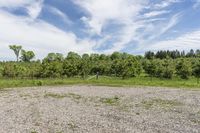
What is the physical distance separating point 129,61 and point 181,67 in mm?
17743

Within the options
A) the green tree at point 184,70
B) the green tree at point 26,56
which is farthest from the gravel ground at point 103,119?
the green tree at point 26,56

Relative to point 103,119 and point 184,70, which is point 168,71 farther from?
point 103,119

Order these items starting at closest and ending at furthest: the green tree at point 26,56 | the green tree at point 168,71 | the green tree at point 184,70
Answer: the green tree at point 184,70 → the green tree at point 168,71 → the green tree at point 26,56

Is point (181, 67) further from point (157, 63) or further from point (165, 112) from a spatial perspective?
point (165, 112)

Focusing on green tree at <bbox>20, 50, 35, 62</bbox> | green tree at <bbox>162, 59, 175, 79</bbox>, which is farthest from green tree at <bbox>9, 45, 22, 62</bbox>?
green tree at <bbox>162, 59, 175, 79</bbox>

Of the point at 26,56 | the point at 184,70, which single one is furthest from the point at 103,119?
the point at 26,56

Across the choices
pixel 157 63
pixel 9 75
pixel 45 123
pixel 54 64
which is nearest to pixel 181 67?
pixel 157 63

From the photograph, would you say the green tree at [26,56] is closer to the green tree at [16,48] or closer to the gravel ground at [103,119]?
the green tree at [16,48]

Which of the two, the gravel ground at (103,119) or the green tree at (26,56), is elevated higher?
the green tree at (26,56)

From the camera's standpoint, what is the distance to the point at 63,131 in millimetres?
15641

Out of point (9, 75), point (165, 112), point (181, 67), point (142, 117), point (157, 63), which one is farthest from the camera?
point (157, 63)

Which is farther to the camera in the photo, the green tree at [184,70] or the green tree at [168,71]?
the green tree at [168,71]

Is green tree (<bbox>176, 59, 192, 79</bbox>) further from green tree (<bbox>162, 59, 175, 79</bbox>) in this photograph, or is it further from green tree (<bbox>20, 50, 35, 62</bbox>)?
green tree (<bbox>20, 50, 35, 62</bbox>)

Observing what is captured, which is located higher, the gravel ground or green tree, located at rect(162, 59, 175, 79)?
green tree, located at rect(162, 59, 175, 79)
